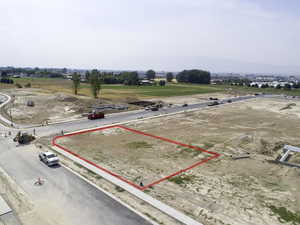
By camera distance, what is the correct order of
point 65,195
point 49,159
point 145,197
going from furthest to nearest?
point 49,159 → point 145,197 → point 65,195

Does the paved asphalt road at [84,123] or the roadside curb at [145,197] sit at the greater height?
the paved asphalt road at [84,123]

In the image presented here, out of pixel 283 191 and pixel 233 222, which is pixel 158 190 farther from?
pixel 283 191

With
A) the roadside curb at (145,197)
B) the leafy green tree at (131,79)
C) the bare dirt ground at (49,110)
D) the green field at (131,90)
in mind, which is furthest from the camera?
the leafy green tree at (131,79)

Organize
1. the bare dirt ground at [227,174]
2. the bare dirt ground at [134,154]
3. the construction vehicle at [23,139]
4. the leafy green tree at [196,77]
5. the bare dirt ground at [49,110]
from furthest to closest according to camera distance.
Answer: the leafy green tree at [196,77] → the bare dirt ground at [49,110] → the construction vehicle at [23,139] → the bare dirt ground at [134,154] → the bare dirt ground at [227,174]

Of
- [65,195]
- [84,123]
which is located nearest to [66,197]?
[65,195]

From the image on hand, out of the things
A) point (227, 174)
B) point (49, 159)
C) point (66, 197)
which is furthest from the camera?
point (49, 159)

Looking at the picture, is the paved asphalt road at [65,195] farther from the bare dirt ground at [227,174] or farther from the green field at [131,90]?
the green field at [131,90]

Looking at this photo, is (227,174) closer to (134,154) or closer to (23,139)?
(134,154)

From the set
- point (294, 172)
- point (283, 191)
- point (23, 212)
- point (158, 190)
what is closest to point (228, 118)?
point (294, 172)

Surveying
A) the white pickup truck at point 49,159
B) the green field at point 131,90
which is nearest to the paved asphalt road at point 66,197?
the white pickup truck at point 49,159
